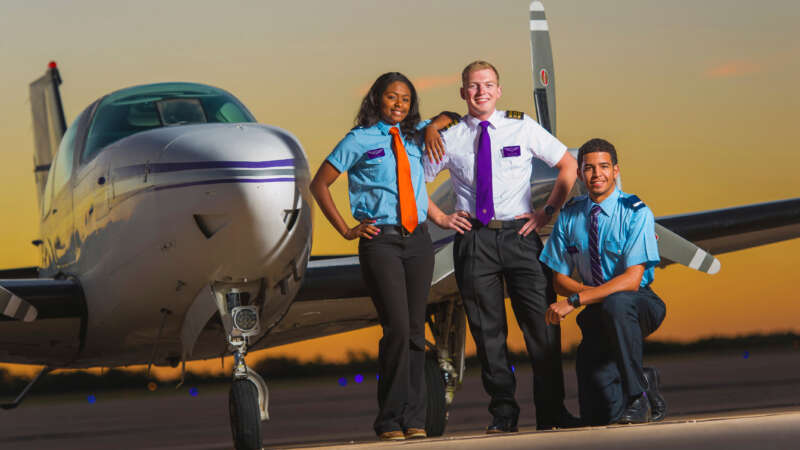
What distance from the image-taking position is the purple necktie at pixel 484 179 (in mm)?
6090

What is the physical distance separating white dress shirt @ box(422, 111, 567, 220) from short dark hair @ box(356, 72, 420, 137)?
0.82 ft

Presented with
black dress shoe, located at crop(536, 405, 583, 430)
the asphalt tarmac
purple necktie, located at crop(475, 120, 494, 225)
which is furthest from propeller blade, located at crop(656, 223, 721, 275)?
purple necktie, located at crop(475, 120, 494, 225)

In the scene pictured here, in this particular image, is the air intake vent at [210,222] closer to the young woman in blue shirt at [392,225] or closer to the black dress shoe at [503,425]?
the young woman in blue shirt at [392,225]

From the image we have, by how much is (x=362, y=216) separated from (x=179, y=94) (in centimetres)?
312

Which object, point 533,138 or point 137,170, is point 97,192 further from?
point 533,138

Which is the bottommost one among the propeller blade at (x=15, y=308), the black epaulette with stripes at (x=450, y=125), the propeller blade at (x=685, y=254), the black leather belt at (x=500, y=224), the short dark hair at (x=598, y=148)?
the propeller blade at (x=15, y=308)

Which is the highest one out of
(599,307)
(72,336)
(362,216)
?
(362,216)

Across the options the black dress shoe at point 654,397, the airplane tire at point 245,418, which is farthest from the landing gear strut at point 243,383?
the black dress shoe at point 654,397

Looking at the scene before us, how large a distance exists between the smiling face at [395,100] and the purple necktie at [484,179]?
49cm

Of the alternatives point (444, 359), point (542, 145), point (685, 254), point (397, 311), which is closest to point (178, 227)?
point (397, 311)

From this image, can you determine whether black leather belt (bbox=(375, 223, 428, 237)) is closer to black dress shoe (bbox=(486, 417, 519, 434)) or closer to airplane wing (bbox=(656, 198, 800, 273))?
black dress shoe (bbox=(486, 417, 519, 434))

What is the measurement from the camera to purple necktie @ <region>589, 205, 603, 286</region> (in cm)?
612

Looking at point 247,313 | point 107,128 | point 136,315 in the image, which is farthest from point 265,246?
point 107,128

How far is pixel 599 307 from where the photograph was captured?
6.03m
